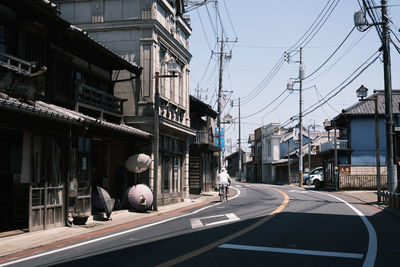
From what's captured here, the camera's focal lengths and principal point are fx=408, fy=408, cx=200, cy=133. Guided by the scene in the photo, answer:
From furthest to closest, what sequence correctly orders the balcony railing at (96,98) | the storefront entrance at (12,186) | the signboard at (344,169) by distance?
the signboard at (344,169)
the balcony railing at (96,98)
the storefront entrance at (12,186)

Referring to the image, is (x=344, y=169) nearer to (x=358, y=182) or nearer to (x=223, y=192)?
(x=358, y=182)

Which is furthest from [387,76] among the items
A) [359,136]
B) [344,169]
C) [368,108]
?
[359,136]

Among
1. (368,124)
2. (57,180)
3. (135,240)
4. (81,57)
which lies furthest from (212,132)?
(135,240)

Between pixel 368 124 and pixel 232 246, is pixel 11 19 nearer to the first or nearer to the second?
pixel 232 246

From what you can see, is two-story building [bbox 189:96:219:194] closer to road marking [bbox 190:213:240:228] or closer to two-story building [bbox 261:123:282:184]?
road marking [bbox 190:213:240:228]

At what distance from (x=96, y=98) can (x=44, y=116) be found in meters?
6.14

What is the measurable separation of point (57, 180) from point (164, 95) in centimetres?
988

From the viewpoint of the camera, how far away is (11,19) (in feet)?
38.1

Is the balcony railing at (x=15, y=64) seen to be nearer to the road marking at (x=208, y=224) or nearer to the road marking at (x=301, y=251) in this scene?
the road marking at (x=208, y=224)

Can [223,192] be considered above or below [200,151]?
below

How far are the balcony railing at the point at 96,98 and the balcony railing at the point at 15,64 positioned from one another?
10.6 ft

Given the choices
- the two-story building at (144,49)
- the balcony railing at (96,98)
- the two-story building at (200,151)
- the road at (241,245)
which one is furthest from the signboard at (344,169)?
the balcony railing at (96,98)

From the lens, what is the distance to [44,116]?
1023cm

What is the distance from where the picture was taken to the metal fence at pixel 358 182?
35.4m
